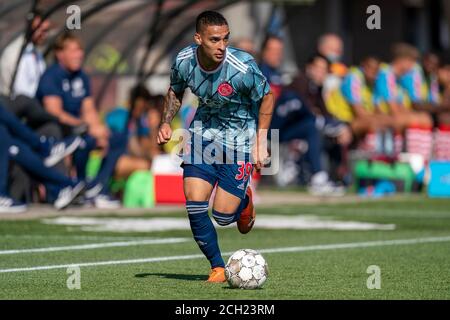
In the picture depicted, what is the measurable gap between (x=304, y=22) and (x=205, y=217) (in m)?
21.5

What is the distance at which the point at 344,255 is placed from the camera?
12.3 meters

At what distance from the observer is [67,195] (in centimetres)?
1684

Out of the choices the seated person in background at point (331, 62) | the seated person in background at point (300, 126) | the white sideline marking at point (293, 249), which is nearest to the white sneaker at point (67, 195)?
the white sideline marking at point (293, 249)

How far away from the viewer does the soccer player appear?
9.97 meters

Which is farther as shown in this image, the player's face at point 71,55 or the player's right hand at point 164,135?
the player's face at point 71,55

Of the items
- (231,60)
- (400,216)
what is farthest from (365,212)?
(231,60)

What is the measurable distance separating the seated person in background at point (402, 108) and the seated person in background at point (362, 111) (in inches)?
6.7

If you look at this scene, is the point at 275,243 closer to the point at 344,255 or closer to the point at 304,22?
the point at 344,255

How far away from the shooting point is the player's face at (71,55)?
17.1 metres

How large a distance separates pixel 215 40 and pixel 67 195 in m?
7.33

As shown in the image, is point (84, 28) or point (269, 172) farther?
point (269, 172)

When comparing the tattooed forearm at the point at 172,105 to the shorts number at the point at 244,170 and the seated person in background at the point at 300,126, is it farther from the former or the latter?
the seated person in background at the point at 300,126

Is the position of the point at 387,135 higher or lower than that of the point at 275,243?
higher
